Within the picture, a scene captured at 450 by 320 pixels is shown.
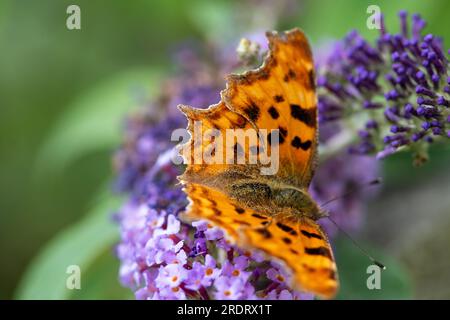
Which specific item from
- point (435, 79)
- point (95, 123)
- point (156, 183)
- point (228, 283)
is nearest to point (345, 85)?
point (435, 79)

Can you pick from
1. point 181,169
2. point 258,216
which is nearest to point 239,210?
point 258,216

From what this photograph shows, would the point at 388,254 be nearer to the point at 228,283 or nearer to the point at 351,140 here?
the point at 351,140

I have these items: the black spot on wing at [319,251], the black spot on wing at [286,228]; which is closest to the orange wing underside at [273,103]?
the black spot on wing at [286,228]

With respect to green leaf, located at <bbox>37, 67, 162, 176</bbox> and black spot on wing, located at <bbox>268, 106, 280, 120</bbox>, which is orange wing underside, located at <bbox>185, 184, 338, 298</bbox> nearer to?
black spot on wing, located at <bbox>268, 106, 280, 120</bbox>

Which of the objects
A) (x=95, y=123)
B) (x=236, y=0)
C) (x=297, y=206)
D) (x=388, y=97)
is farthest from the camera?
(x=236, y=0)

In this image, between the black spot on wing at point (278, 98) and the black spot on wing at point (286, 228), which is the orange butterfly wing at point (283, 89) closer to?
the black spot on wing at point (278, 98)

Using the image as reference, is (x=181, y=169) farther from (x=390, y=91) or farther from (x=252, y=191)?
(x=390, y=91)
